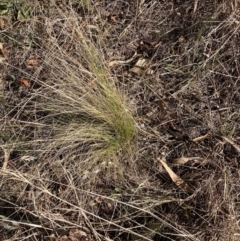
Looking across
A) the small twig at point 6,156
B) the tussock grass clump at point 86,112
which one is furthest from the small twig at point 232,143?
the small twig at point 6,156

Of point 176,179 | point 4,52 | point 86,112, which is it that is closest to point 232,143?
point 176,179

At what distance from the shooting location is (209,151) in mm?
2148

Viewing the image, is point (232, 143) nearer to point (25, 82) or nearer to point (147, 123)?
point (147, 123)

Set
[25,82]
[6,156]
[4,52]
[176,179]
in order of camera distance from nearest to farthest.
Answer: [176,179], [6,156], [25,82], [4,52]

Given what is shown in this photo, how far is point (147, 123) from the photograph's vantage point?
2.25m

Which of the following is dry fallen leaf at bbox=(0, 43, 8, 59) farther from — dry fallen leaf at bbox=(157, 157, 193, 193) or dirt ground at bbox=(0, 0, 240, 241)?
dry fallen leaf at bbox=(157, 157, 193, 193)

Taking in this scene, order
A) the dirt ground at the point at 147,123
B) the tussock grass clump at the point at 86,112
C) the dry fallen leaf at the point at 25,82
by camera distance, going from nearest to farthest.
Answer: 1. the dirt ground at the point at 147,123
2. the tussock grass clump at the point at 86,112
3. the dry fallen leaf at the point at 25,82

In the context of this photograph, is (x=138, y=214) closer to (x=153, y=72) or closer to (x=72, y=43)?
(x=153, y=72)

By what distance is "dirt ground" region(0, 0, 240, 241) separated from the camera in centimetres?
199

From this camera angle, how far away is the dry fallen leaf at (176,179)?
2041 millimetres

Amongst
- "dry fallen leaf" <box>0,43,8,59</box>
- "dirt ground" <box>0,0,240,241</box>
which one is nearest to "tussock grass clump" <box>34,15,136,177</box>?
"dirt ground" <box>0,0,240,241</box>

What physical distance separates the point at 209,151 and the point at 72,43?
894 millimetres

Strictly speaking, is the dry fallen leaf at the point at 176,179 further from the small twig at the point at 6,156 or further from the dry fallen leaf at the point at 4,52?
the dry fallen leaf at the point at 4,52

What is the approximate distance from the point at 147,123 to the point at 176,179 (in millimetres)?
319
